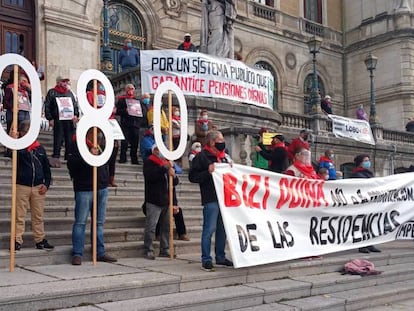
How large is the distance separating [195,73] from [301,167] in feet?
23.0

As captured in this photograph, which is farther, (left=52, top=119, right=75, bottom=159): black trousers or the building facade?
the building facade

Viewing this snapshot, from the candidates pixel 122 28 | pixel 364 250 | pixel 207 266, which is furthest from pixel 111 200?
pixel 122 28

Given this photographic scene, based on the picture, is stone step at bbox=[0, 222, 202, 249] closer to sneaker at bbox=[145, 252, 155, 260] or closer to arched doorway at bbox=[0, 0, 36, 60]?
sneaker at bbox=[145, 252, 155, 260]

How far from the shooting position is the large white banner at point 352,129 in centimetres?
2214

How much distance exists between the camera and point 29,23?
63.4 feet

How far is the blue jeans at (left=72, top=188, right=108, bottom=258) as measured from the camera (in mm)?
7172

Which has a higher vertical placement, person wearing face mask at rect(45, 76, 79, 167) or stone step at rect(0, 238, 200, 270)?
person wearing face mask at rect(45, 76, 79, 167)

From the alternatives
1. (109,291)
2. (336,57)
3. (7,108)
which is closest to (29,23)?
(7,108)

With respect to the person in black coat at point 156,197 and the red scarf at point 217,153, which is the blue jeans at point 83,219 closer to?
the person in black coat at point 156,197

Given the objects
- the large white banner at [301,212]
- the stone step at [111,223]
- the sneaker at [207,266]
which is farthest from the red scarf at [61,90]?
the sneaker at [207,266]

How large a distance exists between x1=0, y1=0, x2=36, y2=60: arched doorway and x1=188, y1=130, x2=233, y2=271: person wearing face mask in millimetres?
13321

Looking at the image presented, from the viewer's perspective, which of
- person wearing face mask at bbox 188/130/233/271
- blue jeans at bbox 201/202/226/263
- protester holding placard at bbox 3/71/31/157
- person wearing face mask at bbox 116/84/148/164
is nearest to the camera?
blue jeans at bbox 201/202/226/263

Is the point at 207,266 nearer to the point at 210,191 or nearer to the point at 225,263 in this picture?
the point at 225,263

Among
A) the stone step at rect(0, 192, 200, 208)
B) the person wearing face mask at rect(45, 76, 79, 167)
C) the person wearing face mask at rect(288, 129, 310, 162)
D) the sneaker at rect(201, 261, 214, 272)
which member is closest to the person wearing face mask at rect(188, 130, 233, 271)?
the sneaker at rect(201, 261, 214, 272)
